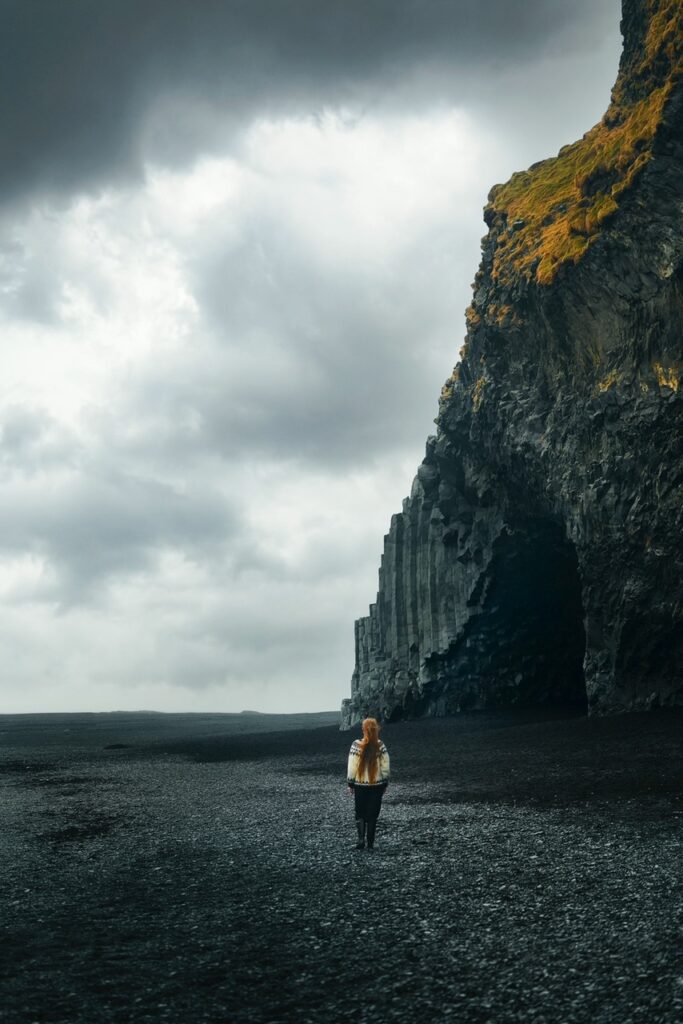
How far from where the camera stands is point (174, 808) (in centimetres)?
2502

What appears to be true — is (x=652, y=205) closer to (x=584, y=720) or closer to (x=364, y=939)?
(x=584, y=720)

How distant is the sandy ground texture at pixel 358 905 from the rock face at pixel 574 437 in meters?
18.4

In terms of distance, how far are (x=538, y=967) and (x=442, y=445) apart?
56.0m

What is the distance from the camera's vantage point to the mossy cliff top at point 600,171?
138 ft

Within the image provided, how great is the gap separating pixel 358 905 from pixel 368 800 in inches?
148

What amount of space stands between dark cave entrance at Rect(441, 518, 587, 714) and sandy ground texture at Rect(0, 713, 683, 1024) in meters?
33.4

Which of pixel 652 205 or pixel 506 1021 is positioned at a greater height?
pixel 652 205

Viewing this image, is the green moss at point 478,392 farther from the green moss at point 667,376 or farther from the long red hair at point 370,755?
the long red hair at point 370,755

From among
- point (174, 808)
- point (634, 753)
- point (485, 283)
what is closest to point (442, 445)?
point (485, 283)

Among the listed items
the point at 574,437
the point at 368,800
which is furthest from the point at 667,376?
the point at 368,800

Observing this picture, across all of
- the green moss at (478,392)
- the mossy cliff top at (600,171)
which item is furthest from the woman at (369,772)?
the green moss at (478,392)

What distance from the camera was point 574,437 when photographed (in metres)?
46.7

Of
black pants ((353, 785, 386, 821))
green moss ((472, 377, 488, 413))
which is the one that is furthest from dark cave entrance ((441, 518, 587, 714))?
black pants ((353, 785, 386, 821))

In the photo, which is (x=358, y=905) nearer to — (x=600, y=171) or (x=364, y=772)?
(x=364, y=772)
